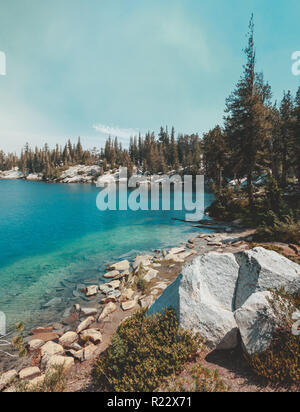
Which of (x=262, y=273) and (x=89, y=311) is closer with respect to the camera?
(x=262, y=273)

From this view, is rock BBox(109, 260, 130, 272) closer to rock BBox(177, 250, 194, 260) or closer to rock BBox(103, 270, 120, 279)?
rock BBox(103, 270, 120, 279)

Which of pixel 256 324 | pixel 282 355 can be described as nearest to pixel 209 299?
pixel 256 324

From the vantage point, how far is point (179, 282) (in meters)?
6.13

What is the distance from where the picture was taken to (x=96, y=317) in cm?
886

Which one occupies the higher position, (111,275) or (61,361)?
(111,275)

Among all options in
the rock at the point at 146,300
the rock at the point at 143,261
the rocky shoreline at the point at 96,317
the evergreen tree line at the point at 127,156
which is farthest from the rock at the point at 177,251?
the evergreen tree line at the point at 127,156

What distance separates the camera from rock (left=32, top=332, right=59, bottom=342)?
25.2 feet

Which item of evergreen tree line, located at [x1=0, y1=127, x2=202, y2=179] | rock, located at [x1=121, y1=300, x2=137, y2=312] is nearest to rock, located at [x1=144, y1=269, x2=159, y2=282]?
rock, located at [x1=121, y1=300, x2=137, y2=312]

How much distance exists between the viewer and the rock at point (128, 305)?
354 inches

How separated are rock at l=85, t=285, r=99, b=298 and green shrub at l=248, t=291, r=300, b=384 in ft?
27.6

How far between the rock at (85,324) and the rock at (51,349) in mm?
990

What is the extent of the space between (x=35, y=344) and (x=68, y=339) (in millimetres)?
1191

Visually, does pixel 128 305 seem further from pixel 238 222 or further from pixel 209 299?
pixel 238 222

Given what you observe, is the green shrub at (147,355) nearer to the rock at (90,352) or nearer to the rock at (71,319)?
the rock at (90,352)
